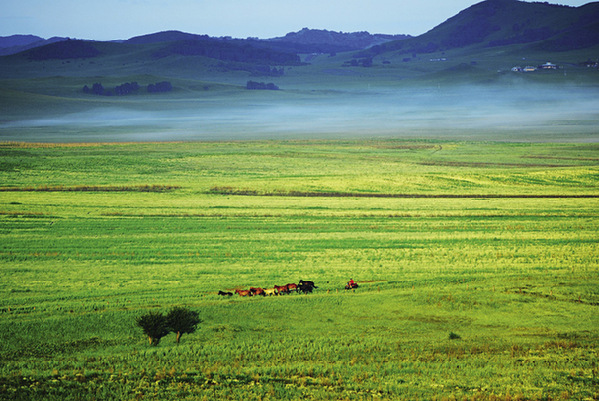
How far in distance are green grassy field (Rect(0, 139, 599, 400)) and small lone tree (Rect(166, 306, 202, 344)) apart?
286 mm

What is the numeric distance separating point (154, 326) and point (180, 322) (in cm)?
77

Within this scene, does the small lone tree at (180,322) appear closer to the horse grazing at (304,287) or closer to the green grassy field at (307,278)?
the green grassy field at (307,278)

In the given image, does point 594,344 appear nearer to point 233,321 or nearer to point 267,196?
point 233,321

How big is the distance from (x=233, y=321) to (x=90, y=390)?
18.5 ft

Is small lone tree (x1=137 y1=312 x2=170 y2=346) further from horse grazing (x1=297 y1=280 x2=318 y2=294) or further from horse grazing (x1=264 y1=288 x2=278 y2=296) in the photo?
horse grazing (x1=297 y1=280 x2=318 y2=294)

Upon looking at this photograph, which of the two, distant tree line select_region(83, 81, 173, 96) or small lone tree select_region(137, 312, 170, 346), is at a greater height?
distant tree line select_region(83, 81, 173, 96)

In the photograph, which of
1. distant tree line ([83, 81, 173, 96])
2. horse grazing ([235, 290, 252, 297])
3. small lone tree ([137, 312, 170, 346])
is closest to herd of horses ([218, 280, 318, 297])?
horse grazing ([235, 290, 252, 297])

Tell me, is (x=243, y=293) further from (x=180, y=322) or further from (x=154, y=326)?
(x=154, y=326)

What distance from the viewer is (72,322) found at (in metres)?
17.5

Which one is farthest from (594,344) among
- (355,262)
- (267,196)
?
(267,196)

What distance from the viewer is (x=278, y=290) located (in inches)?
811

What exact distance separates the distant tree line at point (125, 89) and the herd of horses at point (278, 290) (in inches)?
6879

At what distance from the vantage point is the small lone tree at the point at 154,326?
1636cm

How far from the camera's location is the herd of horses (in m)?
20.3
